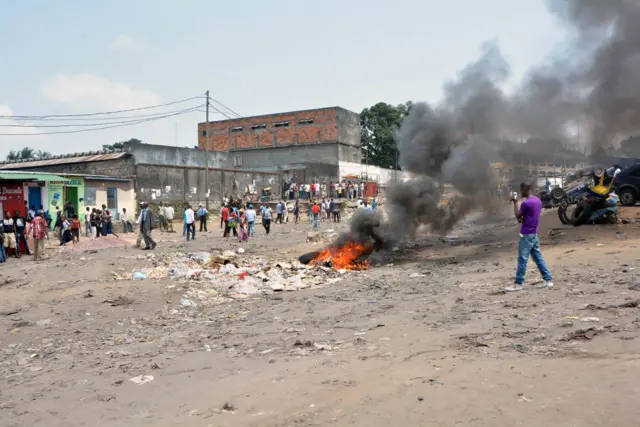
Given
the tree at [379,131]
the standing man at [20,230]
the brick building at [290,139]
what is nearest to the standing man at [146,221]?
the standing man at [20,230]

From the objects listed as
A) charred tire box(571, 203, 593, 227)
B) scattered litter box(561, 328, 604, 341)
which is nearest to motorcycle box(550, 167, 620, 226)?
charred tire box(571, 203, 593, 227)

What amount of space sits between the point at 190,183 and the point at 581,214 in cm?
2330

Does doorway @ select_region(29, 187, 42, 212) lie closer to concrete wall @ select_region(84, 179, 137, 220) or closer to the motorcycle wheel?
concrete wall @ select_region(84, 179, 137, 220)

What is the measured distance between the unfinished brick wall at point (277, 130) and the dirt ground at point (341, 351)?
3553 cm

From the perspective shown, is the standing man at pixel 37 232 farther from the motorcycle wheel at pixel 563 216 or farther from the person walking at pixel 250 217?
the motorcycle wheel at pixel 563 216

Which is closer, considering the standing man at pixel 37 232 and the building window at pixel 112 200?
the standing man at pixel 37 232

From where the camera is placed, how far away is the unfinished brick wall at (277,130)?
44469 mm

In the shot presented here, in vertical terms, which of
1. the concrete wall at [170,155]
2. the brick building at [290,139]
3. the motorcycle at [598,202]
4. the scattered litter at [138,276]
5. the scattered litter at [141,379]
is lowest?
the scattered litter at [141,379]

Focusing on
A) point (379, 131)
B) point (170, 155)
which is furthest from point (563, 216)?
point (379, 131)

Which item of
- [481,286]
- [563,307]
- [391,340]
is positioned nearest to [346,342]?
[391,340]

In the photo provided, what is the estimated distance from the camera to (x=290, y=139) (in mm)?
46406

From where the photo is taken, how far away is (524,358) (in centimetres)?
404

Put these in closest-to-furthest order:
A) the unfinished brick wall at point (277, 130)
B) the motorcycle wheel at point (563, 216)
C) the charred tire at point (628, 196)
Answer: the motorcycle wheel at point (563, 216)
the charred tire at point (628, 196)
the unfinished brick wall at point (277, 130)

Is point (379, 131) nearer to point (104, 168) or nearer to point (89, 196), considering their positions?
point (104, 168)
